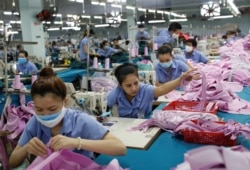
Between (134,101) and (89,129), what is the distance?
1098 mm

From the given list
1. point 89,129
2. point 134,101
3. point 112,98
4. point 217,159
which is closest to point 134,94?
point 134,101

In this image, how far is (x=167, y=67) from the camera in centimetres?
386

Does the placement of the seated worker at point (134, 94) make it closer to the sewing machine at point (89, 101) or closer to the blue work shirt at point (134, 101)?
the blue work shirt at point (134, 101)

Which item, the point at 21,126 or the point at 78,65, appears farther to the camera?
the point at 78,65

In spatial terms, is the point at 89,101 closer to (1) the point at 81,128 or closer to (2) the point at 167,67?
(1) the point at 81,128

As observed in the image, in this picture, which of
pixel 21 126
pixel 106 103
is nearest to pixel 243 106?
pixel 106 103

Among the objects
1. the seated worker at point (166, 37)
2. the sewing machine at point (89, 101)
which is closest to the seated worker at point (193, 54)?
the seated worker at point (166, 37)

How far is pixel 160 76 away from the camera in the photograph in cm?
404

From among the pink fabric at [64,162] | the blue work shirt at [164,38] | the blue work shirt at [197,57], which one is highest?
the blue work shirt at [164,38]

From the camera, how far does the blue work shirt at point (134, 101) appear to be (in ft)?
8.83

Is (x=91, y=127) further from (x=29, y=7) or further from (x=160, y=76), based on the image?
(x=29, y=7)

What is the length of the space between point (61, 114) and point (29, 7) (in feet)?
32.5

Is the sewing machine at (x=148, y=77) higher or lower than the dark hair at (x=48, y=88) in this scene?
lower

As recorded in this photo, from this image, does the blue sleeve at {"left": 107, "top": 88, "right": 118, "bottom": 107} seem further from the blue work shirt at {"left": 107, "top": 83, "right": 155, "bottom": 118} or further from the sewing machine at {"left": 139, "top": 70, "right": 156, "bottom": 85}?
the sewing machine at {"left": 139, "top": 70, "right": 156, "bottom": 85}
